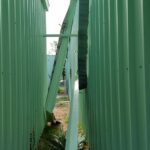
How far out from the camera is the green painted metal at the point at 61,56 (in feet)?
21.2

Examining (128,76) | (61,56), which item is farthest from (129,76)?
(61,56)

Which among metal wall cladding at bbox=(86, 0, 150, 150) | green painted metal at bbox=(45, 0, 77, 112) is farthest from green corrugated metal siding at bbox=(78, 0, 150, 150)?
green painted metal at bbox=(45, 0, 77, 112)

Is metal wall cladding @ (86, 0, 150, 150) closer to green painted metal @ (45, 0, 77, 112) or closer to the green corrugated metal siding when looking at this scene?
the green corrugated metal siding

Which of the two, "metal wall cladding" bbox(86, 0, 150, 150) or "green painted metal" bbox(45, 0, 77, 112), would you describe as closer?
"metal wall cladding" bbox(86, 0, 150, 150)

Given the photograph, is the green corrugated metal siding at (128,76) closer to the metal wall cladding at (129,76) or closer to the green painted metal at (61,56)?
the metal wall cladding at (129,76)

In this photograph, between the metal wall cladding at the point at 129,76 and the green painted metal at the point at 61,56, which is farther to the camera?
the green painted metal at the point at 61,56

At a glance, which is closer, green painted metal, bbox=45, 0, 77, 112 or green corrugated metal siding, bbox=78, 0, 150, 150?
green corrugated metal siding, bbox=78, 0, 150, 150

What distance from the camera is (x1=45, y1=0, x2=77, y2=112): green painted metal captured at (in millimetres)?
6457

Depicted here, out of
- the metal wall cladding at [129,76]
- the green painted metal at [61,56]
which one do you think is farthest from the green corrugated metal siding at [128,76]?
the green painted metal at [61,56]

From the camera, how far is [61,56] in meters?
6.48

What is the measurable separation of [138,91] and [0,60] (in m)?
1.13

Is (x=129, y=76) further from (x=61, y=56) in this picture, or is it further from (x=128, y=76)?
(x=61, y=56)

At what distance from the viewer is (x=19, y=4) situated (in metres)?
3.48

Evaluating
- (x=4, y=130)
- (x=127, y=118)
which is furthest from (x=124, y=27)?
(x=4, y=130)
